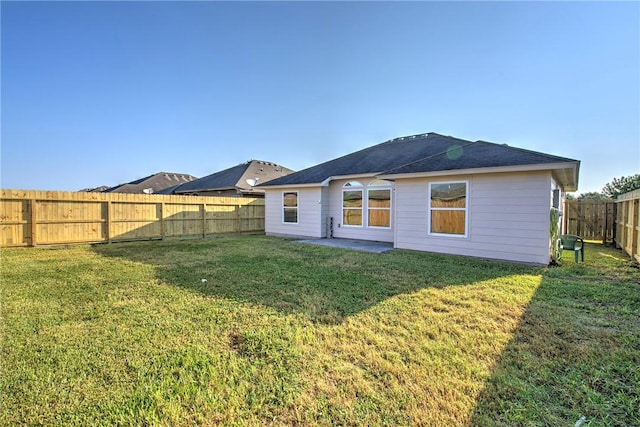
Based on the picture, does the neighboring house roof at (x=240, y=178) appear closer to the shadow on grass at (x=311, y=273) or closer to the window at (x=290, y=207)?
the window at (x=290, y=207)

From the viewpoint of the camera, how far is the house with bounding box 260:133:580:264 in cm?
729

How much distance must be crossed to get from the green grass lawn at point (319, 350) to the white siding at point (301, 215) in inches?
262

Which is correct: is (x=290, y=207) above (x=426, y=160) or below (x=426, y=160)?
below

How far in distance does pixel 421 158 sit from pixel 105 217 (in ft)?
41.7

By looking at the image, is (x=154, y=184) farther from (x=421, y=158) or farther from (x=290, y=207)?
(x=421, y=158)

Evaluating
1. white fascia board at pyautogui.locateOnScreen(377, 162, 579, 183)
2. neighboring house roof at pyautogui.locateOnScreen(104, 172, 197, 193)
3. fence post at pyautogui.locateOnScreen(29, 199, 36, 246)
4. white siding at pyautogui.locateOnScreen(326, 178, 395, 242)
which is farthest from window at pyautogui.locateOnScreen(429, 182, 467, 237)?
neighboring house roof at pyautogui.locateOnScreen(104, 172, 197, 193)

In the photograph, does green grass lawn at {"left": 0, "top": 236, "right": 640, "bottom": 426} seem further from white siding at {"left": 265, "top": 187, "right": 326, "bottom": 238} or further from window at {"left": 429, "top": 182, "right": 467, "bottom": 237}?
white siding at {"left": 265, "top": 187, "right": 326, "bottom": 238}

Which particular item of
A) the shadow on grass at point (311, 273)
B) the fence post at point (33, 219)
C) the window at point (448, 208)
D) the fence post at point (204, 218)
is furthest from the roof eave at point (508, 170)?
the fence post at point (33, 219)

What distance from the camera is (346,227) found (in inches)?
484

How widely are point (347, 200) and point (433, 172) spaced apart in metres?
4.40

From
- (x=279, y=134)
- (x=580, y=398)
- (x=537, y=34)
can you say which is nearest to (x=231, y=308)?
(x=580, y=398)

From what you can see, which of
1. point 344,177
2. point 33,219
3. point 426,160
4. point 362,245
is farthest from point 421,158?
point 33,219

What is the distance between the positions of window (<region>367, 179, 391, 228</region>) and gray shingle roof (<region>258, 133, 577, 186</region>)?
1.89 feet

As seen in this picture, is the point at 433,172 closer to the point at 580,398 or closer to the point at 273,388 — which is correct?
the point at 580,398
